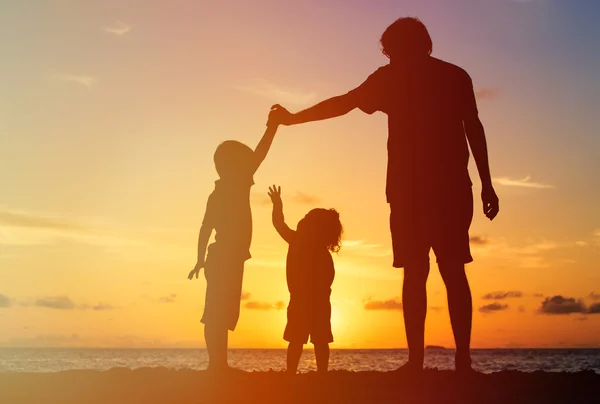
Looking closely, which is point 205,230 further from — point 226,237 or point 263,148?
point 263,148

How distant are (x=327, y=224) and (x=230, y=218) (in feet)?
4.66

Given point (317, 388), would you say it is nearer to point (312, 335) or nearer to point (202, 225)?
point (312, 335)

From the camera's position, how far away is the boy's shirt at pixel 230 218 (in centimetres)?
923

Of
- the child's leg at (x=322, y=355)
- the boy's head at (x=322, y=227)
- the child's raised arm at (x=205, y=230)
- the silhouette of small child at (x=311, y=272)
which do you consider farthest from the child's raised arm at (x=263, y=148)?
the child's leg at (x=322, y=355)

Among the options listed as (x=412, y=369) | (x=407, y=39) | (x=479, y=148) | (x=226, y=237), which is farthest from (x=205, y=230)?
(x=479, y=148)

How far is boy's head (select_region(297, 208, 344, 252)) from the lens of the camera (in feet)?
31.5

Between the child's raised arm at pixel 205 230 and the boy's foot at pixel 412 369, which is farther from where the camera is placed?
the child's raised arm at pixel 205 230

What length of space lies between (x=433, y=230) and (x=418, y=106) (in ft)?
4.71

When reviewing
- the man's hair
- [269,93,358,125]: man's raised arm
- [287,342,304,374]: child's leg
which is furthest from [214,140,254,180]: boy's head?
the man's hair

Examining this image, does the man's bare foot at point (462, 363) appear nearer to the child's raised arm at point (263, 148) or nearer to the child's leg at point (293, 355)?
the child's leg at point (293, 355)

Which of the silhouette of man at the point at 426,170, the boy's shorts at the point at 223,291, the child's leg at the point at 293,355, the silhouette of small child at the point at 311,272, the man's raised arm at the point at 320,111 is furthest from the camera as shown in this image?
the silhouette of small child at the point at 311,272

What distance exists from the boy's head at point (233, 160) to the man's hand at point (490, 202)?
339 cm

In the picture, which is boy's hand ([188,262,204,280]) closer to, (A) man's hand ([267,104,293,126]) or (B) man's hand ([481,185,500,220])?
(A) man's hand ([267,104,293,126])

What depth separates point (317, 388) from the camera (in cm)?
694
